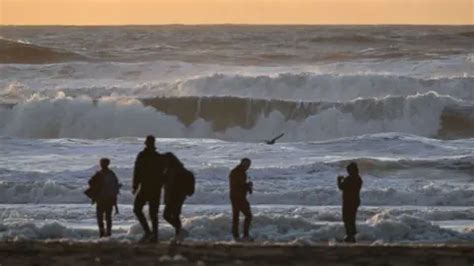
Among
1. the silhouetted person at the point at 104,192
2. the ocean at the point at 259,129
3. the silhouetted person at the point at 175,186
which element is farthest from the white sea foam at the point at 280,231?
the silhouetted person at the point at 175,186

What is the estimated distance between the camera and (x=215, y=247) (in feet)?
46.3

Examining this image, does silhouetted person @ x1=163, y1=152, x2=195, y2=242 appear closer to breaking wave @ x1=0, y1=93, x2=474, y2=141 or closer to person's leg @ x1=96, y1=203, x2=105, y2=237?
person's leg @ x1=96, y1=203, x2=105, y2=237

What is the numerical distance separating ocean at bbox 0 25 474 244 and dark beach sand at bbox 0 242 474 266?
1.40 meters

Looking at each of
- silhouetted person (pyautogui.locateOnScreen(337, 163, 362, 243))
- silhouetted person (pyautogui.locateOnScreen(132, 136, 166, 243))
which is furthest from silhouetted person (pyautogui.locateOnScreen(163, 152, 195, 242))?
silhouetted person (pyautogui.locateOnScreen(337, 163, 362, 243))

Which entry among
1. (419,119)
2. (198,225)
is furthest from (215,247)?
(419,119)

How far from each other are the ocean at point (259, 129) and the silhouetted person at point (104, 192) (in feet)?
1.00

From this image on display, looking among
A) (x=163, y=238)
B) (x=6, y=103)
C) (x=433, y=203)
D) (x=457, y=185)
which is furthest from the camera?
(x=6, y=103)

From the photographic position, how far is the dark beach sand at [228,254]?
42.9 ft

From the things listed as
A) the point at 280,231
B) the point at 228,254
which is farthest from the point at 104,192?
the point at 228,254

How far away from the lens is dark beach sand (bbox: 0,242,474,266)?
13.1m

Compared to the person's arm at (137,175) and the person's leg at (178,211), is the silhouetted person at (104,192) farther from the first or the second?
the person's arm at (137,175)

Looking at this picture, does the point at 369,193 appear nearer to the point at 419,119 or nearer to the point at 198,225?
the point at 198,225

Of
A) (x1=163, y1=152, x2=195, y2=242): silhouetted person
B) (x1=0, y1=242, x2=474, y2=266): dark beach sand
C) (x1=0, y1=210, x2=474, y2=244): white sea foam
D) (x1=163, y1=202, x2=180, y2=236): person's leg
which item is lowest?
(x1=0, y1=242, x2=474, y2=266): dark beach sand

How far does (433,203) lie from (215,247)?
323 inches
